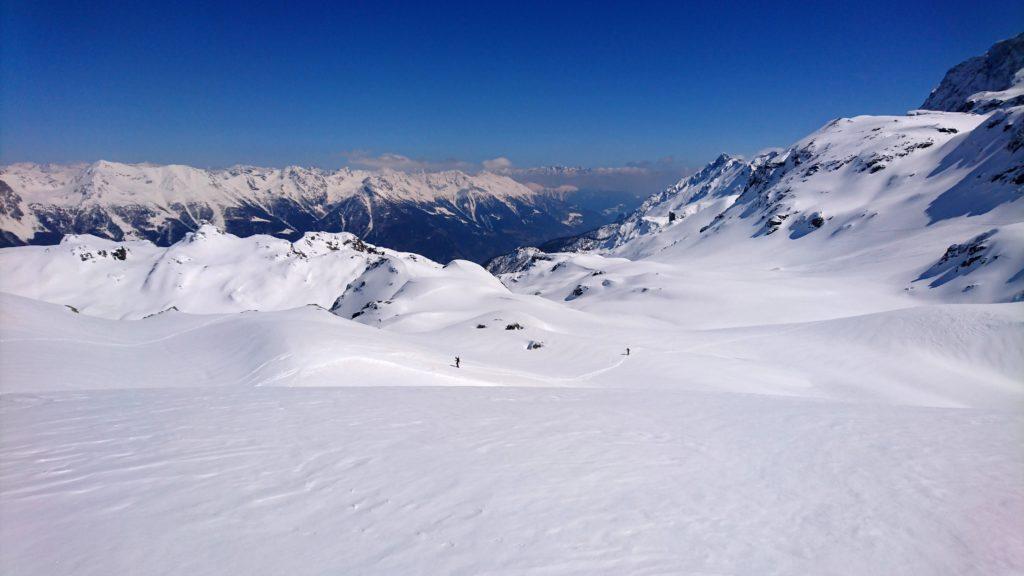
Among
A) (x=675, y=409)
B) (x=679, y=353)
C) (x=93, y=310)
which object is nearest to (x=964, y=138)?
(x=679, y=353)

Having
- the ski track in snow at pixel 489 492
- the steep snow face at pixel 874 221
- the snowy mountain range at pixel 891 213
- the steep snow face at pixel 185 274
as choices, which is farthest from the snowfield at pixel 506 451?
the steep snow face at pixel 185 274

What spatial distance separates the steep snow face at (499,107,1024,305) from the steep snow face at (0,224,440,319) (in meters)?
70.6

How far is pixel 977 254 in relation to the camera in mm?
59094

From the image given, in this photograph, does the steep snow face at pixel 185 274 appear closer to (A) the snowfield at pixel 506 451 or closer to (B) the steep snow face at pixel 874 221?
(B) the steep snow face at pixel 874 221

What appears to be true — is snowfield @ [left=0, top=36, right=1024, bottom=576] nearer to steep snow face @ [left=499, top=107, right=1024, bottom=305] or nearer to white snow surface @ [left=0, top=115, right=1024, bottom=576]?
white snow surface @ [left=0, top=115, right=1024, bottom=576]

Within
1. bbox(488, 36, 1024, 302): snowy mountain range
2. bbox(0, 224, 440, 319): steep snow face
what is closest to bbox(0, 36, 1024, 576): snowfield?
bbox(488, 36, 1024, 302): snowy mountain range

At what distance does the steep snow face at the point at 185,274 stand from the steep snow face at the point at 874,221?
7056 cm

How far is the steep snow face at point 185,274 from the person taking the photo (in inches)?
6112

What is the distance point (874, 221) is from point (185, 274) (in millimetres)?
199362

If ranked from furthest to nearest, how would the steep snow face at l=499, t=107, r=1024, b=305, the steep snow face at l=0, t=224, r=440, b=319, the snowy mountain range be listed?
the steep snow face at l=0, t=224, r=440, b=319 → the steep snow face at l=499, t=107, r=1024, b=305 → the snowy mountain range

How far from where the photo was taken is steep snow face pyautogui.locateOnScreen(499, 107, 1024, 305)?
64.3m

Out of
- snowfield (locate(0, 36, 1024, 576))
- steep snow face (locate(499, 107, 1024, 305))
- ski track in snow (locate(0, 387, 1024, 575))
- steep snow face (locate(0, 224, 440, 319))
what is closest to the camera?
ski track in snow (locate(0, 387, 1024, 575))

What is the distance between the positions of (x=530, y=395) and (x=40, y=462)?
11663 mm

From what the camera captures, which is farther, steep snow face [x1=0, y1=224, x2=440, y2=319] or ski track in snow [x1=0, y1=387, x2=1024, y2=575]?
steep snow face [x1=0, y1=224, x2=440, y2=319]
